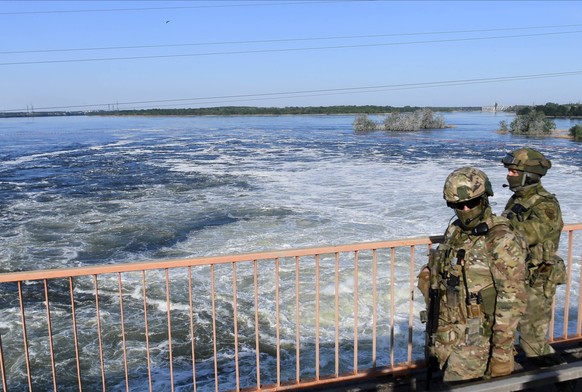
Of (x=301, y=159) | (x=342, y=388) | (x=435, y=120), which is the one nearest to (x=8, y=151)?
(x=301, y=159)

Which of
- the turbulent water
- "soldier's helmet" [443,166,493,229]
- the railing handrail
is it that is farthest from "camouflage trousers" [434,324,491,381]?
the turbulent water

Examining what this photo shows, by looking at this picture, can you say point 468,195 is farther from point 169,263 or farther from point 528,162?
point 169,263

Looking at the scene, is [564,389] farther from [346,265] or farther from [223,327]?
[346,265]

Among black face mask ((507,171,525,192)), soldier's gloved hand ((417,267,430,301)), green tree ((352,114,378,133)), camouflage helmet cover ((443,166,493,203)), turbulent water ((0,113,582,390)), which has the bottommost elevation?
turbulent water ((0,113,582,390))

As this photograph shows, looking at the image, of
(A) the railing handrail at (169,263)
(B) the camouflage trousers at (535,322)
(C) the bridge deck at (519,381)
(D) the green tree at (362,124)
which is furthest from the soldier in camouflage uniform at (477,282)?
(D) the green tree at (362,124)

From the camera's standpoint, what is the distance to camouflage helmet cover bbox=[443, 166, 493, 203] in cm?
269

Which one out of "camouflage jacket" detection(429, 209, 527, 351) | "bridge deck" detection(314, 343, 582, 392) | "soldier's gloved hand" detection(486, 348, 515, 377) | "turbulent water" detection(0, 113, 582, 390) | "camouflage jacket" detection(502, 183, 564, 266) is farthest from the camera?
"turbulent water" detection(0, 113, 582, 390)

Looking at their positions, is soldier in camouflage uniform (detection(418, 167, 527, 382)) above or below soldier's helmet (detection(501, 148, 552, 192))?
below

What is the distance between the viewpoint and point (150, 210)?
59.4 feet

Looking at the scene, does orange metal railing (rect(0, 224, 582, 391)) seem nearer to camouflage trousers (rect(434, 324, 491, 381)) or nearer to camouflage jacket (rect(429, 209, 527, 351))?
camouflage trousers (rect(434, 324, 491, 381))

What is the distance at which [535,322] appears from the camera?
366 cm

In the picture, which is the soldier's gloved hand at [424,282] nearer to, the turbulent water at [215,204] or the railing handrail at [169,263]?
the railing handrail at [169,263]

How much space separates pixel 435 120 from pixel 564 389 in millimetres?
93619

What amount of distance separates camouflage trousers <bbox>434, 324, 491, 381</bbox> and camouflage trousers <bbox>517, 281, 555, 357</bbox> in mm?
1022
